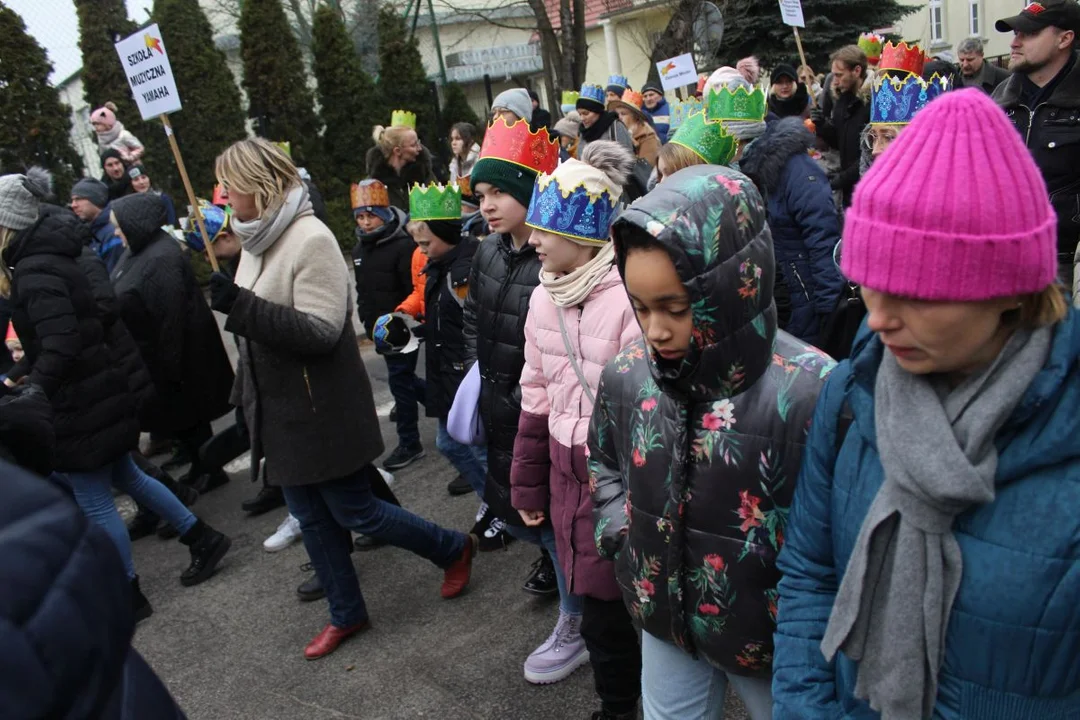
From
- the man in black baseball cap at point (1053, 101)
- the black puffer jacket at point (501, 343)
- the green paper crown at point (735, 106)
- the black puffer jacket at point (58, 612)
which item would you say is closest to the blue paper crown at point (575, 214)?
the black puffer jacket at point (501, 343)

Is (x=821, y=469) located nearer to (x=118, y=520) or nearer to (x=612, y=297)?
(x=612, y=297)

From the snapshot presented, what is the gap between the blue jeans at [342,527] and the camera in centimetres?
389

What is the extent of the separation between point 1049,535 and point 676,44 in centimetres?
1559

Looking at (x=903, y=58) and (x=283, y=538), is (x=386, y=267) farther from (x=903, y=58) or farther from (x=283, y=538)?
(x=903, y=58)

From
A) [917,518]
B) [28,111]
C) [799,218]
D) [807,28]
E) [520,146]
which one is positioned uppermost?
[28,111]

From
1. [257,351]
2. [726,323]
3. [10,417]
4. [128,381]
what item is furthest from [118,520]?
[726,323]

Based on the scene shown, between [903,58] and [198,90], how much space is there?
12.7 meters

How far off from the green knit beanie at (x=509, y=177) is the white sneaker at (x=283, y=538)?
2602 mm

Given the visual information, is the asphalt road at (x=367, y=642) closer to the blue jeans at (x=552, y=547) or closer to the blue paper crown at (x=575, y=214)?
the blue jeans at (x=552, y=547)

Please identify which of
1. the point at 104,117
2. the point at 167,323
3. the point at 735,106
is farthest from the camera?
the point at 104,117

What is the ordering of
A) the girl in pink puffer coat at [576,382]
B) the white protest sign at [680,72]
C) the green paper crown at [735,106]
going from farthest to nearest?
the white protest sign at [680,72] → the green paper crown at [735,106] → the girl in pink puffer coat at [576,382]

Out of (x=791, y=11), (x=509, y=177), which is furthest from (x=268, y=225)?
(x=791, y=11)

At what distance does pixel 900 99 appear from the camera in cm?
434

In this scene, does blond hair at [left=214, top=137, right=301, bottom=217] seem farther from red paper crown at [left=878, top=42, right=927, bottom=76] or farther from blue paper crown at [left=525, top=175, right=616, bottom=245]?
red paper crown at [left=878, top=42, right=927, bottom=76]
